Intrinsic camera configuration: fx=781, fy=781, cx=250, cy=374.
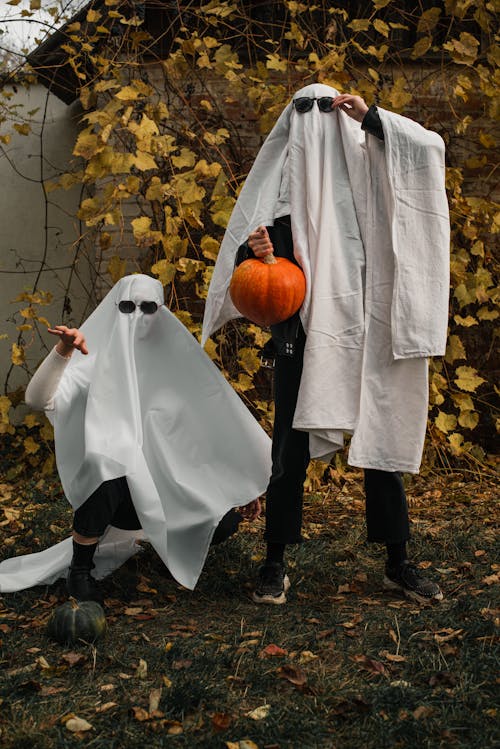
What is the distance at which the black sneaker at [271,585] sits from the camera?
9.90 ft

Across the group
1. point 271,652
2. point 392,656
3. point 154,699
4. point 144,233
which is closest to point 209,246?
point 144,233

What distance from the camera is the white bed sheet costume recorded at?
285cm

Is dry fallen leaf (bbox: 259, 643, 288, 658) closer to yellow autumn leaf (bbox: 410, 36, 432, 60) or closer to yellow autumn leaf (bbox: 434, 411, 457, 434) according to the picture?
yellow autumn leaf (bbox: 434, 411, 457, 434)

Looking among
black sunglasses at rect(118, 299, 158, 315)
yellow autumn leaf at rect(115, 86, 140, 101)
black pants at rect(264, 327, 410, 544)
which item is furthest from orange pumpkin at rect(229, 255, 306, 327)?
yellow autumn leaf at rect(115, 86, 140, 101)

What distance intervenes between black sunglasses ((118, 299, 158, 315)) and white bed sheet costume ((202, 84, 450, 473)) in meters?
0.62

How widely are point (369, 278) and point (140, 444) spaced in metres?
1.12

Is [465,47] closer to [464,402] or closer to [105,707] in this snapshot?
[464,402]

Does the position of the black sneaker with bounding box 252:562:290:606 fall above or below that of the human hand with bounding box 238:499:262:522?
below

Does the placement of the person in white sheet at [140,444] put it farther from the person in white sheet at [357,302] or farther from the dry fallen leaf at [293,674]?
the dry fallen leaf at [293,674]

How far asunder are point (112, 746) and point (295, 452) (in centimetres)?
129

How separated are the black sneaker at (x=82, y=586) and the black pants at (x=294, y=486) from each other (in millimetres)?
707

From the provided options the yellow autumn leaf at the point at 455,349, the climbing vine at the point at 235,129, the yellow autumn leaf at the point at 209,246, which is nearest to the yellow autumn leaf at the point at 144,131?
the climbing vine at the point at 235,129

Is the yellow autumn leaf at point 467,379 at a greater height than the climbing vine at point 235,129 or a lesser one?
lesser

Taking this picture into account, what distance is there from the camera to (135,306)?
10.8ft
